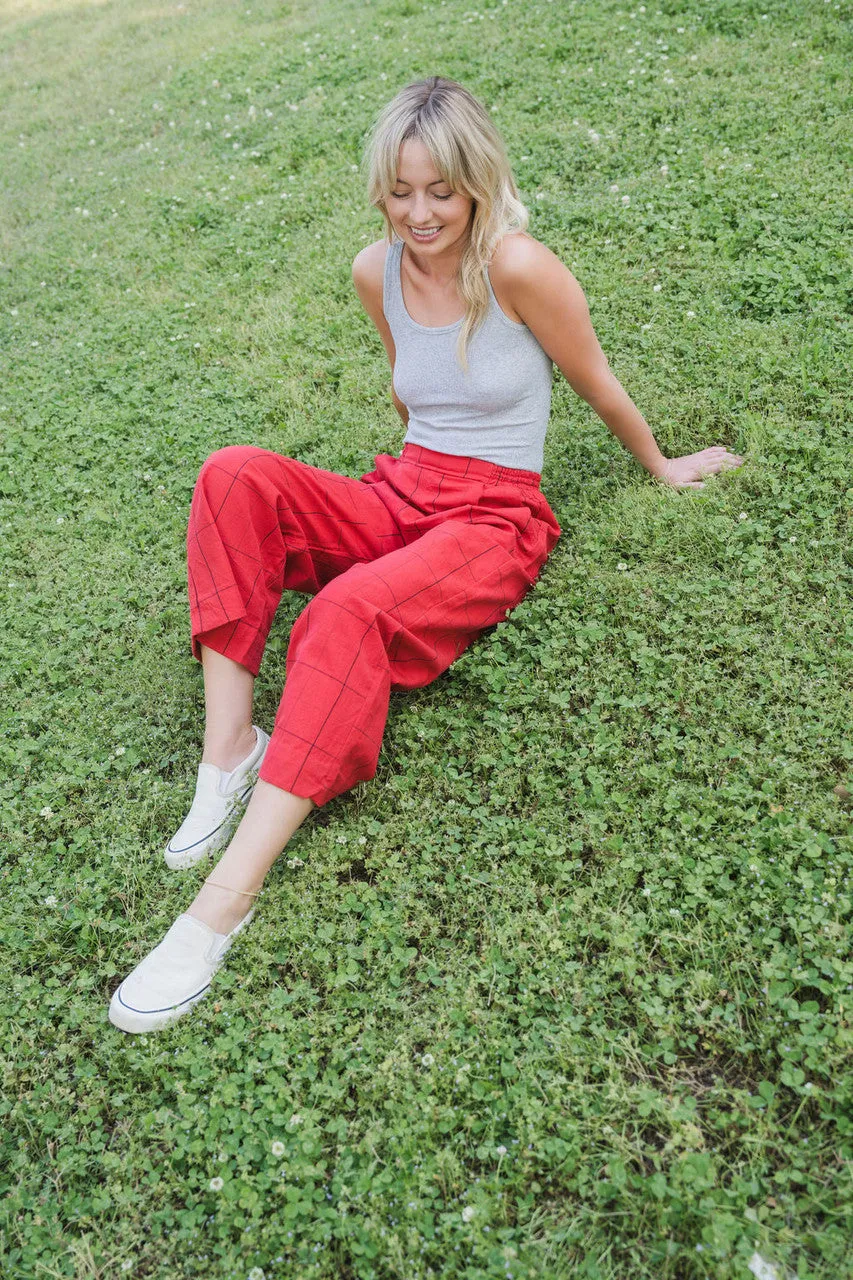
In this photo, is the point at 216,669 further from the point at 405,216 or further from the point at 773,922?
the point at 773,922

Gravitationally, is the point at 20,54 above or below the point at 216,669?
above

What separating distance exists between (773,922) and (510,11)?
24.8 feet

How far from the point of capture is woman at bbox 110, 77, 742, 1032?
2818 mm

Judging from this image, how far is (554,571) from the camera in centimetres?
377

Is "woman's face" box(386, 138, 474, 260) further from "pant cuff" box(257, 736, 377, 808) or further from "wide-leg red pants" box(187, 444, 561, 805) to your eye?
"pant cuff" box(257, 736, 377, 808)

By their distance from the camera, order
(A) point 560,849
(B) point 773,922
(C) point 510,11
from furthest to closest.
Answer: (C) point 510,11, (A) point 560,849, (B) point 773,922

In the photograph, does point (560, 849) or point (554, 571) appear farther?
point (554, 571)

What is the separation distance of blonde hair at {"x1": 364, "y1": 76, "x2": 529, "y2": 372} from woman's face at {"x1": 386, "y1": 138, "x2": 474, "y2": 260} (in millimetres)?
21

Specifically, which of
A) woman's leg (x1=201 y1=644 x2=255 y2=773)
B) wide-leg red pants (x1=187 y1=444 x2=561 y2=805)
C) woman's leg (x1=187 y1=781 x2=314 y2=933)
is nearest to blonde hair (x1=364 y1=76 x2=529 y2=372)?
wide-leg red pants (x1=187 y1=444 x2=561 y2=805)

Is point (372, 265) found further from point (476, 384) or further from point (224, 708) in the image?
point (224, 708)

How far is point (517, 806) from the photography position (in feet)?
10.3

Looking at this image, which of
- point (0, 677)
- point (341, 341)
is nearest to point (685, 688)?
point (0, 677)

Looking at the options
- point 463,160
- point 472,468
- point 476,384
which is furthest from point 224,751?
point 463,160

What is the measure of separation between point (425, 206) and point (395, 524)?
1018 millimetres
